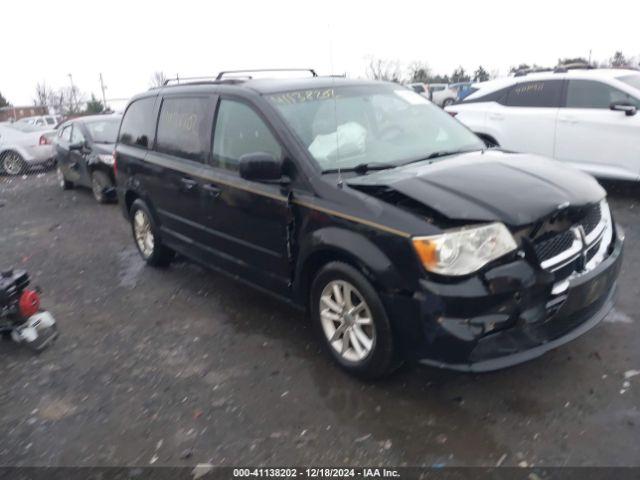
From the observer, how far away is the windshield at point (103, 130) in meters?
10.4

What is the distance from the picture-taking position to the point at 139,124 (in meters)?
5.75

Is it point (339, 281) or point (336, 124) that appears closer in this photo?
point (339, 281)


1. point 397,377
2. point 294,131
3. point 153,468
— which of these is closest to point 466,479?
point 397,377

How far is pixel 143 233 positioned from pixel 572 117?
582cm

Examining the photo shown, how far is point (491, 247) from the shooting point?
290 centimetres

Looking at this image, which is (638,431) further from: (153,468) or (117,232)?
(117,232)

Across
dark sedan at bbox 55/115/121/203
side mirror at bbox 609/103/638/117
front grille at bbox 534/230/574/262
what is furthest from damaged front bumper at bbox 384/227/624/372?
dark sedan at bbox 55/115/121/203

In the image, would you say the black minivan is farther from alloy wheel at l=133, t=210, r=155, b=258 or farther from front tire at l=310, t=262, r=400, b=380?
alloy wheel at l=133, t=210, r=155, b=258

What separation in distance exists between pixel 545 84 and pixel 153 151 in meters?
5.73

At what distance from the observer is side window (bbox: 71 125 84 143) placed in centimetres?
1056

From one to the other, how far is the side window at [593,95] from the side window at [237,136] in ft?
17.8

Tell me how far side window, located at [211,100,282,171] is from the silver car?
12.0 m

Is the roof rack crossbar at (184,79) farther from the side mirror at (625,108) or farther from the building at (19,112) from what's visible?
the building at (19,112)

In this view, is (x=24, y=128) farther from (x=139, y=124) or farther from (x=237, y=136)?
(x=237, y=136)
